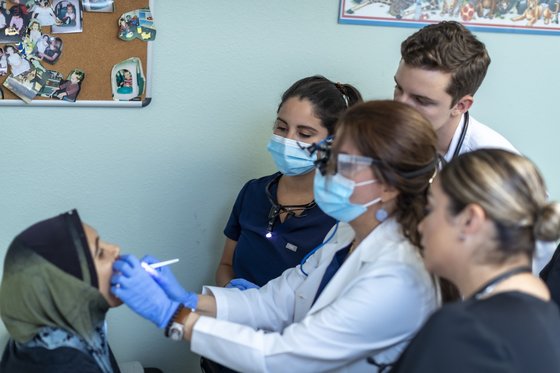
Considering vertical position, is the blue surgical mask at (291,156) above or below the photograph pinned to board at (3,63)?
below

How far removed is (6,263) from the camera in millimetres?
1333

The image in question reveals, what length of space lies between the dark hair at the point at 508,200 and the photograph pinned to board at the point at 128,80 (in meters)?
1.20

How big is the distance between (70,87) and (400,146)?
43.8 inches

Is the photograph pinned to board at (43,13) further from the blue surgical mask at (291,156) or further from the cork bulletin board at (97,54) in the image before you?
the blue surgical mask at (291,156)

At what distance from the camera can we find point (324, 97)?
195 cm

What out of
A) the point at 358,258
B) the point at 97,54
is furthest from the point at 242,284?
the point at 97,54

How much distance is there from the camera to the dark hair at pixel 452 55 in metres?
1.82

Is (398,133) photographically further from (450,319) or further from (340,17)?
(340,17)

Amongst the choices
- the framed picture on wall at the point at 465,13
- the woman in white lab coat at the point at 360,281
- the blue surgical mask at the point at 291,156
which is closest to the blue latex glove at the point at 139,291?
the woman in white lab coat at the point at 360,281

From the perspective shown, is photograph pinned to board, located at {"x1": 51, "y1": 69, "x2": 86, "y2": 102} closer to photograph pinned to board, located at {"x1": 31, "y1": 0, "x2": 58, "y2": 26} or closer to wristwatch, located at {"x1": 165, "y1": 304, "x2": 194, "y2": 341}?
photograph pinned to board, located at {"x1": 31, "y1": 0, "x2": 58, "y2": 26}

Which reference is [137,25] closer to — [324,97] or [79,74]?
[79,74]

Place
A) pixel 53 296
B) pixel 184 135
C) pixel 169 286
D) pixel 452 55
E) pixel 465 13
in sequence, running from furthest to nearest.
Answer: pixel 465 13 < pixel 184 135 < pixel 452 55 < pixel 169 286 < pixel 53 296

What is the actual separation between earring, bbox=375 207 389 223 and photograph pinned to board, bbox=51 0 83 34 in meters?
1.10

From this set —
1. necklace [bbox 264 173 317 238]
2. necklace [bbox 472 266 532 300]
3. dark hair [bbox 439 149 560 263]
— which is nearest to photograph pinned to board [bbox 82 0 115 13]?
necklace [bbox 264 173 317 238]
